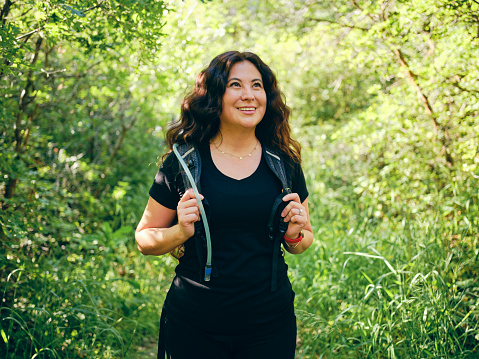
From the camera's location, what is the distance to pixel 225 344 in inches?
72.0

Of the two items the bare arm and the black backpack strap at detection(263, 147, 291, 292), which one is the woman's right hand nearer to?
the bare arm

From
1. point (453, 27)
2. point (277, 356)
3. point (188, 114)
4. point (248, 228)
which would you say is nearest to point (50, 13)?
point (188, 114)

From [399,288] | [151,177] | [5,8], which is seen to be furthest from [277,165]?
[151,177]

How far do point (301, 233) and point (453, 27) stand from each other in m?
2.74

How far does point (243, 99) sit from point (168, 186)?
51 centimetres

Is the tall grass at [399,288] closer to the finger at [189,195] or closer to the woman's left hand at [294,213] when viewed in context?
the woman's left hand at [294,213]

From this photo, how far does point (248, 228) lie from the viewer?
6.20 feet

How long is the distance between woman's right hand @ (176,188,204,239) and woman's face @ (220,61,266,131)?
445 millimetres

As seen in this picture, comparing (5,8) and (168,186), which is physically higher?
(5,8)

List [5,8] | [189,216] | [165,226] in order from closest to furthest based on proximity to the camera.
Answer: [189,216] < [165,226] < [5,8]

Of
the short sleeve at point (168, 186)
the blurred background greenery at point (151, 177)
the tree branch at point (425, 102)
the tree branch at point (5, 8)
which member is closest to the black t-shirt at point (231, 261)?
the short sleeve at point (168, 186)

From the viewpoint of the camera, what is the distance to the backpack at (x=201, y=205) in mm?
1788

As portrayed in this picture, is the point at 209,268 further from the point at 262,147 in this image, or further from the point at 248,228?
the point at 262,147

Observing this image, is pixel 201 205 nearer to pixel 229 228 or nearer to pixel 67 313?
pixel 229 228
